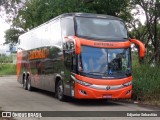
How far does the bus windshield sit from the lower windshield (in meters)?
0.62

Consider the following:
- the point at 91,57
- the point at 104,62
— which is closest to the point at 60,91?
the point at 91,57

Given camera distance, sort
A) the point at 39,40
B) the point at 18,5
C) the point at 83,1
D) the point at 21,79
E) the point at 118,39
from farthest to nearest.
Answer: the point at 21,79, the point at 83,1, the point at 39,40, the point at 118,39, the point at 18,5

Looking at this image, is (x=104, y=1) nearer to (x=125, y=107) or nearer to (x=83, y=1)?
(x=83, y=1)

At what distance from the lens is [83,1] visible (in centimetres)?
2402

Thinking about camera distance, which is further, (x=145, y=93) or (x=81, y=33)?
(x=145, y=93)

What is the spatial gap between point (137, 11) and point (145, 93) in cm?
1056

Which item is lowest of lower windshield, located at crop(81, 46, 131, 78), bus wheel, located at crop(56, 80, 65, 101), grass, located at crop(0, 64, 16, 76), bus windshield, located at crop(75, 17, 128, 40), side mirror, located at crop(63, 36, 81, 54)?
grass, located at crop(0, 64, 16, 76)

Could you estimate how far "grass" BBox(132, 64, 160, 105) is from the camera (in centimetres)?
1744

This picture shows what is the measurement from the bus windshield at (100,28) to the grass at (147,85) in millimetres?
2541

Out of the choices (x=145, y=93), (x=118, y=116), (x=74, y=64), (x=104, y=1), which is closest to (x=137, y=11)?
(x=104, y=1)

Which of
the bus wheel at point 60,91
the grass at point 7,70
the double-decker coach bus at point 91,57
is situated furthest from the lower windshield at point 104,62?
the grass at point 7,70

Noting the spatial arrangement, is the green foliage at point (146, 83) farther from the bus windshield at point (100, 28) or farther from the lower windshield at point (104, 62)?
the bus windshield at point (100, 28)

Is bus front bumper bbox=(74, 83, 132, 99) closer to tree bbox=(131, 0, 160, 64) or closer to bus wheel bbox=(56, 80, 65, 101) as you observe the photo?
bus wheel bbox=(56, 80, 65, 101)

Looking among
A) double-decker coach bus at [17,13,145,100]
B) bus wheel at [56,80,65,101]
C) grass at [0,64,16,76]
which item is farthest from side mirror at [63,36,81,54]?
grass at [0,64,16,76]
